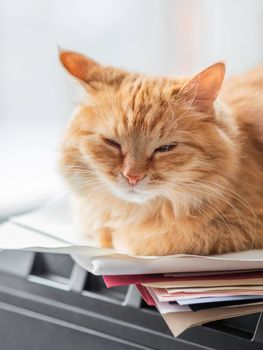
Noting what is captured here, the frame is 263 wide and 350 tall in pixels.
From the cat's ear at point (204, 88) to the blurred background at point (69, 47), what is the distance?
0.52 meters

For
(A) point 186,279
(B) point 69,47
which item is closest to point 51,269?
(A) point 186,279

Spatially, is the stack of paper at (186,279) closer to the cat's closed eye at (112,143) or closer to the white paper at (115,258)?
the white paper at (115,258)

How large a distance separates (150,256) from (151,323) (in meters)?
0.14

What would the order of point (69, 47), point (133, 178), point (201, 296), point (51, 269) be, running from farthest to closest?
point (69, 47)
point (51, 269)
point (133, 178)
point (201, 296)

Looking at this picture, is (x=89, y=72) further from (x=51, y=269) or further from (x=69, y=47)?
(x=69, y=47)

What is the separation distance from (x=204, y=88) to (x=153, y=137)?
0.45ft

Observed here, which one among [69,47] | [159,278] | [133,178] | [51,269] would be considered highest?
[69,47]

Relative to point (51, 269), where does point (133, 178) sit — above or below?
above

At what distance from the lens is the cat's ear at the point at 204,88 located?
39.5 inches

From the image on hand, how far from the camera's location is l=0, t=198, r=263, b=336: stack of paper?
2.93 ft

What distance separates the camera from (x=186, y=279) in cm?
95

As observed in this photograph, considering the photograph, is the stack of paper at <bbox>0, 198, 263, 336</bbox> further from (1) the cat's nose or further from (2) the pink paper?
Answer: (1) the cat's nose

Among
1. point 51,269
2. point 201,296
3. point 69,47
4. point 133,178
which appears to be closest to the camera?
point 201,296

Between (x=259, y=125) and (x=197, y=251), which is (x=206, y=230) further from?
(x=259, y=125)
